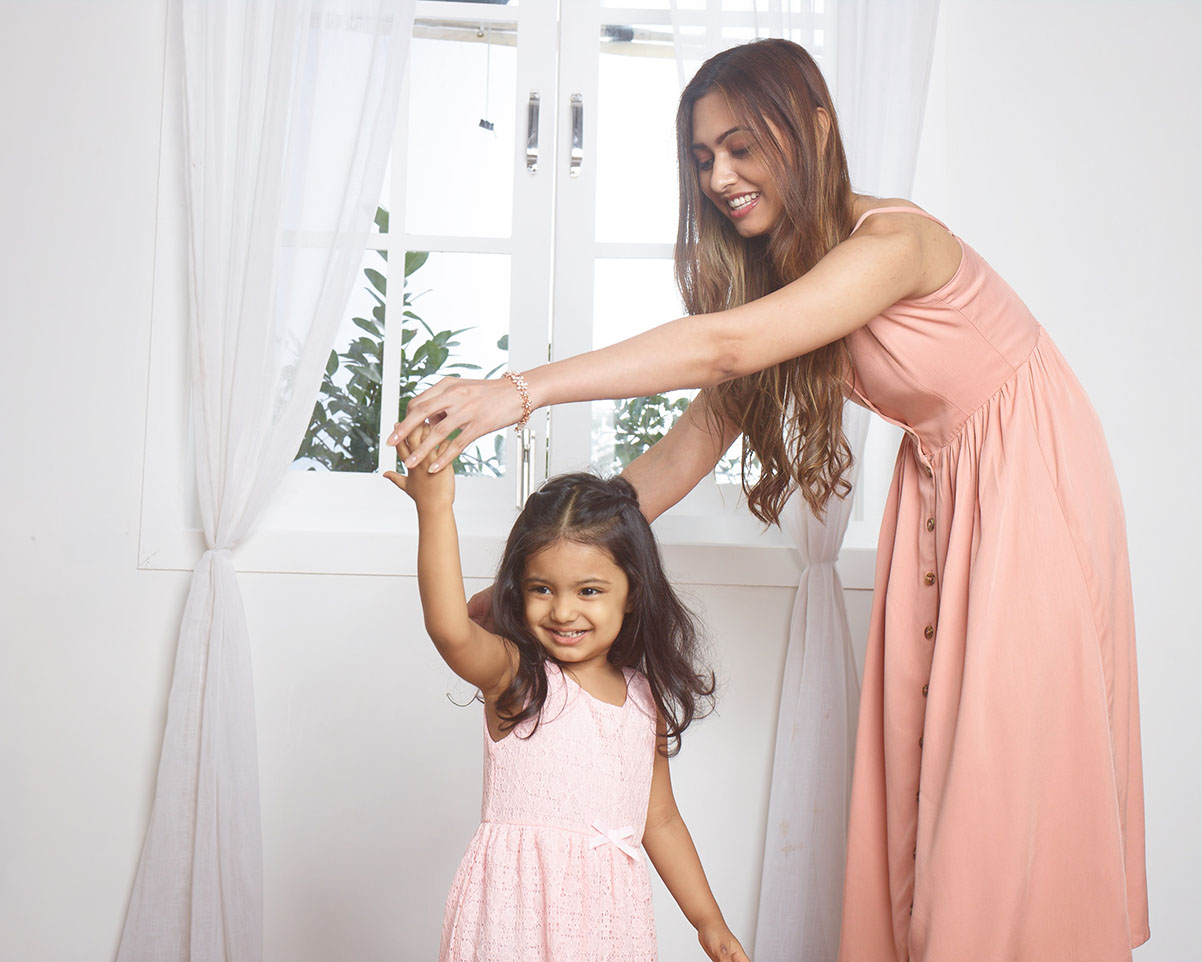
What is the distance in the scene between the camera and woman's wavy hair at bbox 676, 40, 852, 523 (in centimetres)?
137

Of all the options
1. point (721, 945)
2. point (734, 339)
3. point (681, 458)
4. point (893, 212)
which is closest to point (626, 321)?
point (681, 458)

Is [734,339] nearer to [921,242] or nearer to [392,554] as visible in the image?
[921,242]

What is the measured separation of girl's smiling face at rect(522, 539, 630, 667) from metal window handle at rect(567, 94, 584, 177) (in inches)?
45.6

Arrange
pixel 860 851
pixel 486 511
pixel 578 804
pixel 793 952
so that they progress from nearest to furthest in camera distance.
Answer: pixel 578 804
pixel 860 851
pixel 793 952
pixel 486 511

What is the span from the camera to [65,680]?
2.09m

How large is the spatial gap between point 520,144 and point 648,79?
316 millimetres

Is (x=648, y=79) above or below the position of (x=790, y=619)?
above

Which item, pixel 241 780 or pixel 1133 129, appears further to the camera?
pixel 1133 129

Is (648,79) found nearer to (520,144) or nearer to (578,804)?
(520,144)

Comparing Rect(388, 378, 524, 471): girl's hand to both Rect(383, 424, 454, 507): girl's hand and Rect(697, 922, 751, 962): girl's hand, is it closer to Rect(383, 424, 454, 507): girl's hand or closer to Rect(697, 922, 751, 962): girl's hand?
Rect(383, 424, 454, 507): girl's hand

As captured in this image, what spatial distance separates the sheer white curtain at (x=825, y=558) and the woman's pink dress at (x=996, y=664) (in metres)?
0.57

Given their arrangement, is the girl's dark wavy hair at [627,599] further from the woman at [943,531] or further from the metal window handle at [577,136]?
the metal window handle at [577,136]

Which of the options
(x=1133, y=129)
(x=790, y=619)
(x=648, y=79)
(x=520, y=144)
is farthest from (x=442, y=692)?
(x=1133, y=129)

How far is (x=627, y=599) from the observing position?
1.37 meters
